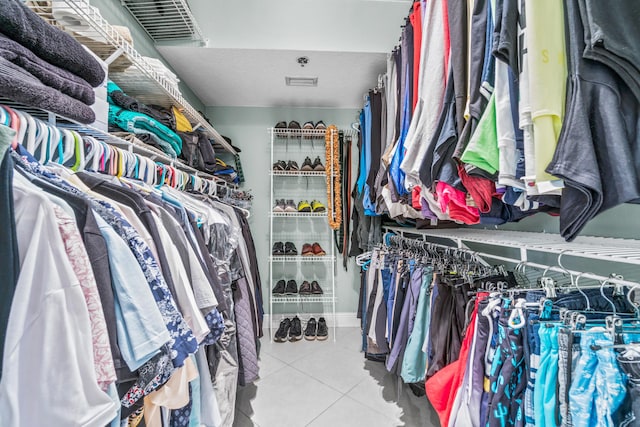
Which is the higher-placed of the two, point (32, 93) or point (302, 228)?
point (32, 93)

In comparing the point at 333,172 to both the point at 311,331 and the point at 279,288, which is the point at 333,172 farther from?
the point at 311,331

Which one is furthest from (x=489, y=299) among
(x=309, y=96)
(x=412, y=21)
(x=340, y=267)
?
(x=309, y=96)

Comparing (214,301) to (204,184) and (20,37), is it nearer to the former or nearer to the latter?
(20,37)

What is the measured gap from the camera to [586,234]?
1.14 m

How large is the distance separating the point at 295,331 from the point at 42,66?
7.87 ft

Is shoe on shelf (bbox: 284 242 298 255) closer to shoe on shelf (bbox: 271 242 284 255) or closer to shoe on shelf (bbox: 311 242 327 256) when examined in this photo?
shoe on shelf (bbox: 271 242 284 255)

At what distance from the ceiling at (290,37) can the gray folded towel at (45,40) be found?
136 centimetres

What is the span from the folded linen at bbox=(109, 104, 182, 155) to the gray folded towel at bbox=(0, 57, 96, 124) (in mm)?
429

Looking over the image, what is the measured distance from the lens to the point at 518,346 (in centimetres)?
74

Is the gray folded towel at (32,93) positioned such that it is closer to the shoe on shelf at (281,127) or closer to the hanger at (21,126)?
the hanger at (21,126)

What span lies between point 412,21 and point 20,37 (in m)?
1.18

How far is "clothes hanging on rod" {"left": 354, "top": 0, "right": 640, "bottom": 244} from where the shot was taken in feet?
1.49

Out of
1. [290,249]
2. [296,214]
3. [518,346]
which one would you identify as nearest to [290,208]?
[296,214]

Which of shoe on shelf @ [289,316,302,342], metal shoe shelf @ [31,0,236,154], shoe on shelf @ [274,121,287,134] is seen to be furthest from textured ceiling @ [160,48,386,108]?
shoe on shelf @ [289,316,302,342]
